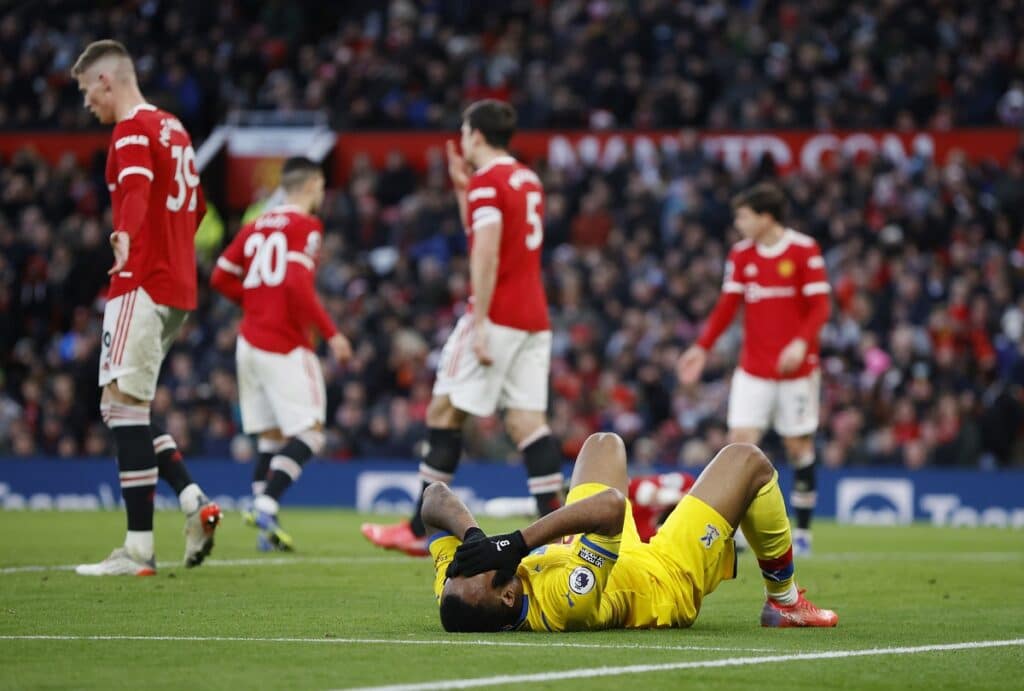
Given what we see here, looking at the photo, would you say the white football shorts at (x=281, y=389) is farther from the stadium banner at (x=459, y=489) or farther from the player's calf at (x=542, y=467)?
the stadium banner at (x=459, y=489)

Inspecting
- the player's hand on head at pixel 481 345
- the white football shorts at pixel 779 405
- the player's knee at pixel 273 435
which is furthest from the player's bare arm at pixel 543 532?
the white football shorts at pixel 779 405

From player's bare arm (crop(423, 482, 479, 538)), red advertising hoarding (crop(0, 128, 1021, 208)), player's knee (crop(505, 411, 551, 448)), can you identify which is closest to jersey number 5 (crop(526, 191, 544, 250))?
player's knee (crop(505, 411, 551, 448))

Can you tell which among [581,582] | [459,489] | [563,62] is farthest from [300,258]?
[563,62]

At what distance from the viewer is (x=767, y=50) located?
25.8 meters

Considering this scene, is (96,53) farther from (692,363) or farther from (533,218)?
(692,363)

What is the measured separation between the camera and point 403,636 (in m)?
6.55

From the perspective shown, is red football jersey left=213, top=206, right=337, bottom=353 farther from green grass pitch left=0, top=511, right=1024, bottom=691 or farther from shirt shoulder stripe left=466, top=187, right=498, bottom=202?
shirt shoulder stripe left=466, top=187, right=498, bottom=202

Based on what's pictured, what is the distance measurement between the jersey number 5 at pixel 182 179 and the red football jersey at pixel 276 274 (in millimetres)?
2379

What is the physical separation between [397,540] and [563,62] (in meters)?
16.3

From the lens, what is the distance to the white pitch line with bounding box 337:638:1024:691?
505 centimetres

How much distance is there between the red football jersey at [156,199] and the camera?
907cm

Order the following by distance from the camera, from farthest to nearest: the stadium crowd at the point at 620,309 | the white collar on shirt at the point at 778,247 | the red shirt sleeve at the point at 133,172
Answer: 1. the stadium crowd at the point at 620,309
2. the white collar on shirt at the point at 778,247
3. the red shirt sleeve at the point at 133,172

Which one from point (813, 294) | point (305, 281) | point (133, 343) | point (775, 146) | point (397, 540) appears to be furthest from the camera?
point (775, 146)

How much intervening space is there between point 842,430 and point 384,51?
11631 mm
